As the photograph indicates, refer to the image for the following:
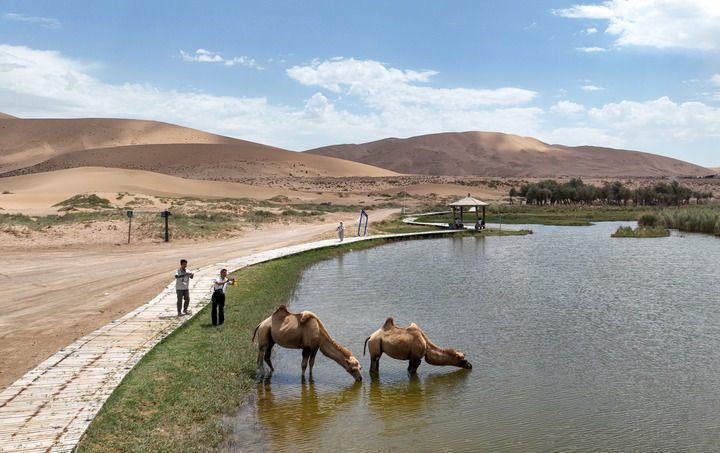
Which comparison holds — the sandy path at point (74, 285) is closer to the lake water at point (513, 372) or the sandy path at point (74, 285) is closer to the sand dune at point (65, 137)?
the lake water at point (513, 372)

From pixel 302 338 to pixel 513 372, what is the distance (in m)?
4.71

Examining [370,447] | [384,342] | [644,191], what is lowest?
[370,447]

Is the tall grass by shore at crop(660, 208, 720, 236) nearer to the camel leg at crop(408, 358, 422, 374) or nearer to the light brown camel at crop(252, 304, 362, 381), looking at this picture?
the camel leg at crop(408, 358, 422, 374)

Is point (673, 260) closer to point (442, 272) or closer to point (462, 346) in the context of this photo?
point (442, 272)

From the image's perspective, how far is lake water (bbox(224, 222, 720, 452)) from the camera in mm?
9383

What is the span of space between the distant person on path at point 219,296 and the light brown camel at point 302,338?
2.69 m

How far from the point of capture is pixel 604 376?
12258mm

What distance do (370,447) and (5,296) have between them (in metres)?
15.0

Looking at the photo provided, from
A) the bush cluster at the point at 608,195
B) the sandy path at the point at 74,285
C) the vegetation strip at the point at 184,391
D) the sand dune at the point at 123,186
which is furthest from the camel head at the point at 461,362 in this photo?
the bush cluster at the point at 608,195

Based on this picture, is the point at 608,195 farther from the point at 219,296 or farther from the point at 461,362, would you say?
the point at 219,296

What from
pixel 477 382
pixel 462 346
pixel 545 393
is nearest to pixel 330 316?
pixel 462 346

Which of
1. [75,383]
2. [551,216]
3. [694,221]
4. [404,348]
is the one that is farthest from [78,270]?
[551,216]

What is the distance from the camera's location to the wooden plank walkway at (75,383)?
774 cm

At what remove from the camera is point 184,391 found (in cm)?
1032
